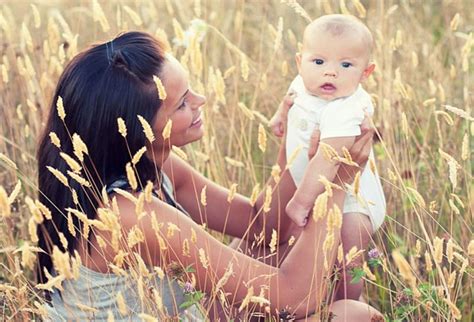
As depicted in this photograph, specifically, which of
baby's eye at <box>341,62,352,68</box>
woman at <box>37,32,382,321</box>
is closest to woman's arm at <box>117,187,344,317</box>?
woman at <box>37,32,382,321</box>

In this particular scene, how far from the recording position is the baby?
108 inches

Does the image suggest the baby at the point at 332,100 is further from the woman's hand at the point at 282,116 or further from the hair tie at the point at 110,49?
the hair tie at the point at 110,49

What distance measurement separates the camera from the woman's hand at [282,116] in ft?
9.93

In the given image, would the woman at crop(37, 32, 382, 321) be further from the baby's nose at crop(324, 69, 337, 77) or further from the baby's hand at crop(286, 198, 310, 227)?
the baby's nose at crop(324, 69, 337, 77)

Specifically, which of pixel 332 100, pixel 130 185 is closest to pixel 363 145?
pixel 332 100

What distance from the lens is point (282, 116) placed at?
309 centimetres

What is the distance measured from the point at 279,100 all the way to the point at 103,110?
1.59 m

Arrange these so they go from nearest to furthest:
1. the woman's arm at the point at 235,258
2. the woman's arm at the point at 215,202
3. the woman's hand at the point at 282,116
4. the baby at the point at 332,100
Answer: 1. the woman's arm at the point at 235,258
2. the baby at the point at 332,100
3. the woman's hand at the point at 282,116
4. the woman's arm at the point at 215,202

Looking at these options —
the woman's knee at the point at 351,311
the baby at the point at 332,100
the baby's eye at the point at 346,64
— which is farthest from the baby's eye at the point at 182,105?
the woman's knee at the point at 351,311

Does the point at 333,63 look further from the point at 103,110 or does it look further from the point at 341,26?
the point at 103,110

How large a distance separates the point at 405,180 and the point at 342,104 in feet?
3.26

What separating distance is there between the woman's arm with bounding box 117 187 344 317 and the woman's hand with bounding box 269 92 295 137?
15.8 inches

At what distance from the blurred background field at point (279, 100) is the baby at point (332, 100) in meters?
0.11

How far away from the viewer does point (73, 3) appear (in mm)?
5859
